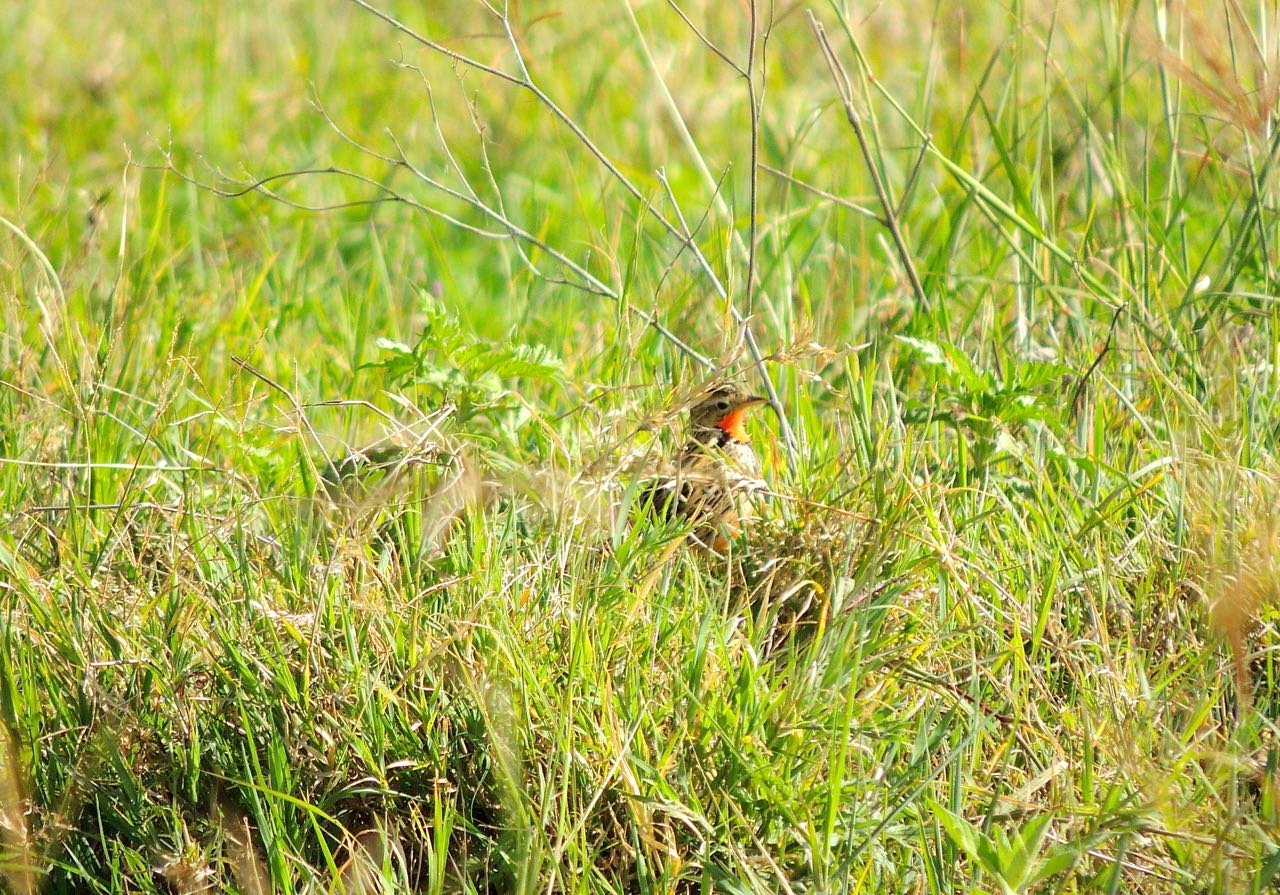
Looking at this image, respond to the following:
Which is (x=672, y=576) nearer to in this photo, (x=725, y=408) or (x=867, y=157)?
(x=725, y=408)

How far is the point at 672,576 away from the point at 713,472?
324 mm

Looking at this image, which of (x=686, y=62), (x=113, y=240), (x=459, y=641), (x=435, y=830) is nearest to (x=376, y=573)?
(x=459, y=641)

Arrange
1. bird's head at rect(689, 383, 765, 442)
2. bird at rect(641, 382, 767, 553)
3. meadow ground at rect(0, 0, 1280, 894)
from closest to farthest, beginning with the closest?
meadow ground at rect(0, 0, 1280, 894) → bird at rect(641, 382, 767, 553) → bird's head at rect(689, 383, 765, 442)

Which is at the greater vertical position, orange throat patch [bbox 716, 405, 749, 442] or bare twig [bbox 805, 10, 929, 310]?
bare twig [bbox 805, 10, 929, 310]

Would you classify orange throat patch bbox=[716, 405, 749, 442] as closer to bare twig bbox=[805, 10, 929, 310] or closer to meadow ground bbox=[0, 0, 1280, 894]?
meadow ground bbox=[0, 0, 1280, 894]

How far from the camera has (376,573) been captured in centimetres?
297

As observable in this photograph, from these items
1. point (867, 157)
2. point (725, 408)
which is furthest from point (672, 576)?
point (867, 157)

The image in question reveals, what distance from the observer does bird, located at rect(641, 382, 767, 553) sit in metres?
3.24

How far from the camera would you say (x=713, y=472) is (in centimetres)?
335

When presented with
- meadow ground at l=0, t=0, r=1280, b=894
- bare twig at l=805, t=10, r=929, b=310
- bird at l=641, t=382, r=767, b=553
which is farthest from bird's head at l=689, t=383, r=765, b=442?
bare twig at l=805, t=10, r=929, b=310

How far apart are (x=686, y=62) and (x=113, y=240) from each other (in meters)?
2.73

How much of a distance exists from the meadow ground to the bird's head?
0.41ft

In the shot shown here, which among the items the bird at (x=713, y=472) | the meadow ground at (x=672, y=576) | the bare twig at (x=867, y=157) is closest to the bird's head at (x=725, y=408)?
the bird at (x=713, y=472)

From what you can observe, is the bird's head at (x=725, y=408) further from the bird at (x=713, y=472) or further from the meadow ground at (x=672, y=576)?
the meadow ground at (x=672, y=576)
